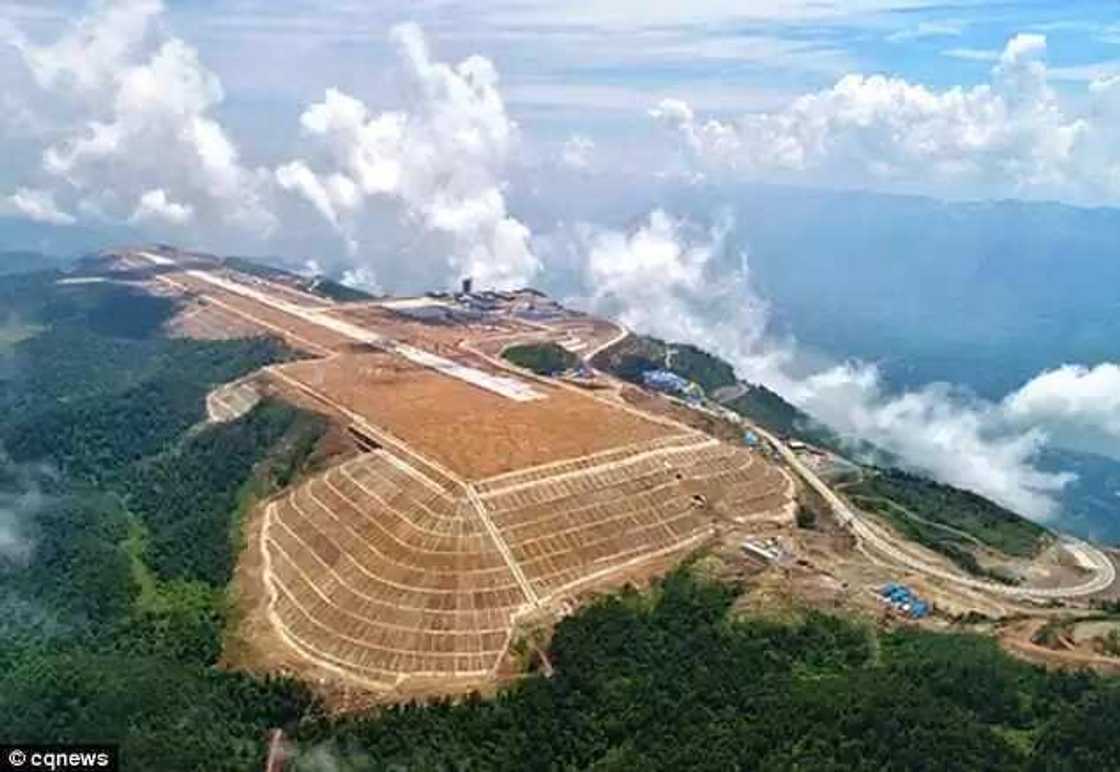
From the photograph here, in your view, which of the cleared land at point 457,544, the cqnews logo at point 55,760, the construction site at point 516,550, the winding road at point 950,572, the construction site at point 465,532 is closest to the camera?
the cqnews logo at point 55,760

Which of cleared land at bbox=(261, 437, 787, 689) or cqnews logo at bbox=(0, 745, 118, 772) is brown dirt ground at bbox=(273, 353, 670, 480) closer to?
cleared land at bbox=(261, 437, 787, 689)

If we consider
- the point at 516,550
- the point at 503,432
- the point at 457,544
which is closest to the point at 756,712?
the point at 516,550

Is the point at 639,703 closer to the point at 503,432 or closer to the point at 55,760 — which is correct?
the point at 503,432

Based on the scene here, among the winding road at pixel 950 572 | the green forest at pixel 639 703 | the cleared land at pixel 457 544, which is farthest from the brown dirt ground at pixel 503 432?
the green forest at pixel 639 703

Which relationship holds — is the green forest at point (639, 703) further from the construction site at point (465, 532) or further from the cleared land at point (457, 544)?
the cleared land at point (457, 544)

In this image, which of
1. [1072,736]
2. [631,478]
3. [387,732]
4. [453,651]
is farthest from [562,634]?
[1072,736]

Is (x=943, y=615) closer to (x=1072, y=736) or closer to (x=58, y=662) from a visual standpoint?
(x=1072, y=736)

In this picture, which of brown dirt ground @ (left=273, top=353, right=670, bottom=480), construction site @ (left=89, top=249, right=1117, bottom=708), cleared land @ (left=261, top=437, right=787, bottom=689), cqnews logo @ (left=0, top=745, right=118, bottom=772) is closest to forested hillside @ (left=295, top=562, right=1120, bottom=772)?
construction site @ (left=89, top=249, right=1117, bottom=708)
